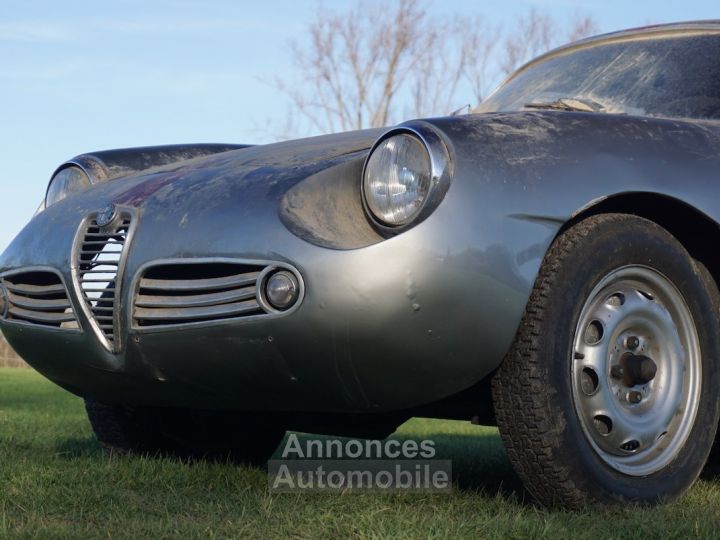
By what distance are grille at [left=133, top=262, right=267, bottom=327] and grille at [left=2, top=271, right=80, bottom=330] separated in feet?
1.01

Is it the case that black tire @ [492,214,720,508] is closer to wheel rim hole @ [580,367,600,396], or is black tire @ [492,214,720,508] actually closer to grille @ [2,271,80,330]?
wheel rim hole @ [580,367,600,396]

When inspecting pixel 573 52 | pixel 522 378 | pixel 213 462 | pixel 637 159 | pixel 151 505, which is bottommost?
A: pixel 213 462

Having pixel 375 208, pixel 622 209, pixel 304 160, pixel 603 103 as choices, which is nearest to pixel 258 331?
pixel 375 208

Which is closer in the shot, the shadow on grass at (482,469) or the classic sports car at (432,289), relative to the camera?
the classic sports car at (432,289)

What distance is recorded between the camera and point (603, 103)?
154 inches

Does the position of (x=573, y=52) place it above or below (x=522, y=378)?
above

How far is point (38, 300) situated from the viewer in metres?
3.31

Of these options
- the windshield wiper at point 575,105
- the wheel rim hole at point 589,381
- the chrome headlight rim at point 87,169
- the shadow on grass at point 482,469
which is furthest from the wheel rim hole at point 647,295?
the chrome headlight rim at point 87,169

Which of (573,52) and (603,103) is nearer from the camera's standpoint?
(603,103)

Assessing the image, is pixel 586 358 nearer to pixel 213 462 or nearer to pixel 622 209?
pixel 622 209

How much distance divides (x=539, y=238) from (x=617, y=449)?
67 centimetres

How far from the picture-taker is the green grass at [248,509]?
8.14ft

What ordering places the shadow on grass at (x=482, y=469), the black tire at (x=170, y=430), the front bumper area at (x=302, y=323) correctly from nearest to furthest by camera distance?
the front bumper area at (x=302, y=323)
the shadow on grass at (x=482, y=469)
the black tire at (x=170, y=430)

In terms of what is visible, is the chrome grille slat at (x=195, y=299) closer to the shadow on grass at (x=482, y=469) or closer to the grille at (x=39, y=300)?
the grille at (x=39, y=300)
